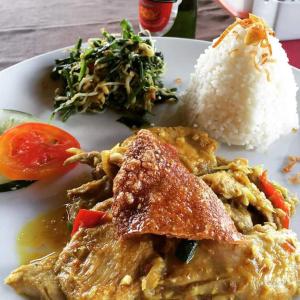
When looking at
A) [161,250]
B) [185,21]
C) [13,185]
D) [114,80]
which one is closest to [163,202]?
[161,250]

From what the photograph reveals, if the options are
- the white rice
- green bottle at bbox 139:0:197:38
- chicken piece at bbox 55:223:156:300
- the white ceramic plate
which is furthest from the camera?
green bottle at bbox 139:0:197:38

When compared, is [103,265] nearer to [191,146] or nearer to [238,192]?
[238,192]

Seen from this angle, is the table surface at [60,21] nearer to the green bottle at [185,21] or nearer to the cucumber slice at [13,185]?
the green bottle at [185,21]

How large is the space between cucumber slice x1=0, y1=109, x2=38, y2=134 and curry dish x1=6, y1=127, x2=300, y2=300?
1.13 m

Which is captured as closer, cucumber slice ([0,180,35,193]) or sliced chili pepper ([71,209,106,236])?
sliced chili pepper ([71,209,106,236])

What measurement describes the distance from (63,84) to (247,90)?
1.52 meters

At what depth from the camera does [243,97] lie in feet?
11.9

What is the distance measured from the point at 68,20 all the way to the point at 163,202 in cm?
348

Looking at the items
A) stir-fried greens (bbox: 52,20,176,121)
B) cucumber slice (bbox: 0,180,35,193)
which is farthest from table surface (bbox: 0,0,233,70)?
cucumber slice (bbox: 0,180,35,193)

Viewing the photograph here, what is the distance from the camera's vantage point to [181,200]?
243 centimetres

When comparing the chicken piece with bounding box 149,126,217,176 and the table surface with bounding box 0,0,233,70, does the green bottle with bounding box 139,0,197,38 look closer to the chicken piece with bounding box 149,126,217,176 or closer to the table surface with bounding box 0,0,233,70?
the table surface with bounding box 0,0,233,70

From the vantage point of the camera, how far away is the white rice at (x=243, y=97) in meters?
3.61

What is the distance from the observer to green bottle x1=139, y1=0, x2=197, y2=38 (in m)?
4.55

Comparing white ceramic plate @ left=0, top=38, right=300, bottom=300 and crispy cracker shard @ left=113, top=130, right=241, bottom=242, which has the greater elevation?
crispy cracker shard @ left=113, top=130, right=241, bottom=242
